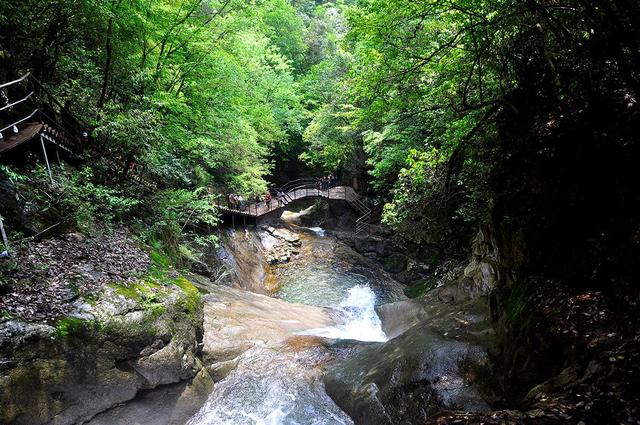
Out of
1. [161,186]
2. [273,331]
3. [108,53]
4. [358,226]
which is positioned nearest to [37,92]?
[108,53]

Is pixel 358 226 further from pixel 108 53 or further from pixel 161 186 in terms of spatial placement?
pixel 108 53

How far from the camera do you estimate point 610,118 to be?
3.58 m

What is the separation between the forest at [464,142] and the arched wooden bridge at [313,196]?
17.1 ft

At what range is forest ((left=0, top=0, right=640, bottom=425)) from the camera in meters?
3.19

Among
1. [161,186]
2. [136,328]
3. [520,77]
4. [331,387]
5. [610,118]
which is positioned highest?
[161,186]

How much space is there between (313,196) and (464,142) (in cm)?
1841

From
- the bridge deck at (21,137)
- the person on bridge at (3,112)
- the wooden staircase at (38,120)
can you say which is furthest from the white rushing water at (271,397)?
the person on bridge at (3,112)

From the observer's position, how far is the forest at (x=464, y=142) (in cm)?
319

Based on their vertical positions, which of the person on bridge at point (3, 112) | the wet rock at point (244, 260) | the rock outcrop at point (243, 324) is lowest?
the rock outcrop at point (243, 324)

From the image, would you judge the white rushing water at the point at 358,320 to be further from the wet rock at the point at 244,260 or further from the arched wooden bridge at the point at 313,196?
the arched wooden bridge at the point at 313,196

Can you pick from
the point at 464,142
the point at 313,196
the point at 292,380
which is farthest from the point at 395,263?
the point at 464,142

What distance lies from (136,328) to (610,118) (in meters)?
7.04

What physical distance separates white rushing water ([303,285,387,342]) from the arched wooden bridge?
698 cm

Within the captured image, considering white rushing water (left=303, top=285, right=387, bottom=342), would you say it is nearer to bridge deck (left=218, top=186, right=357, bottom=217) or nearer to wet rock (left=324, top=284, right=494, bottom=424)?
wet rock (left=324, top=284, right=494, bottom=424)
